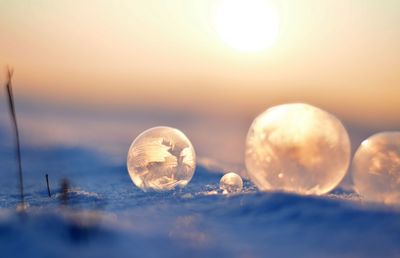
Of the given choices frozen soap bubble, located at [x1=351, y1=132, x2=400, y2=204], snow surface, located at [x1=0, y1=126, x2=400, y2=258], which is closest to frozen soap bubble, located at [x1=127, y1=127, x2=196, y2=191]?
snow surface, located at [x1=0, y1=126, x2=400, y2=258]

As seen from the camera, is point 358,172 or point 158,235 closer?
point 158,235

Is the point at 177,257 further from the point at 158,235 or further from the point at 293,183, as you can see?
the point at 293,183

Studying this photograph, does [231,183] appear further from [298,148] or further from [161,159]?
[298,148]

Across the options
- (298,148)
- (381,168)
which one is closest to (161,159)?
(298,148)

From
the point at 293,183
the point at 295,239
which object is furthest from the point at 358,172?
the point at 295,239

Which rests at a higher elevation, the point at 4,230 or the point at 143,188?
the point at 4,230

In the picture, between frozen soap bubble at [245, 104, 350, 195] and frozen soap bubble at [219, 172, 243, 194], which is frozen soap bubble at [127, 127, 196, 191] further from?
frozen soap bubble at [245, 104, 350, 195]
